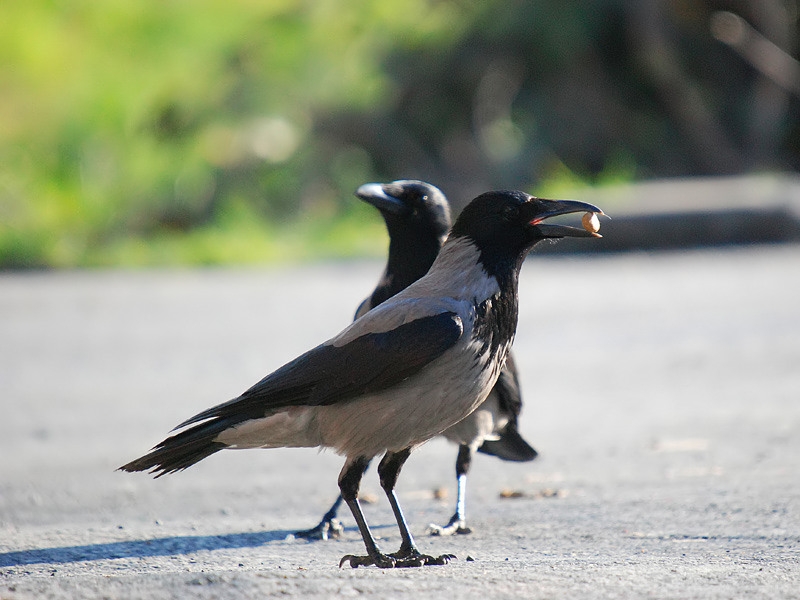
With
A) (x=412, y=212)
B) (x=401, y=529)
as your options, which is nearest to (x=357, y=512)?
(x=401, y=529)

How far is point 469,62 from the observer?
722 inches

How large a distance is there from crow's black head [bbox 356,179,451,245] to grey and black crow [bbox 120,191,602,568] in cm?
72

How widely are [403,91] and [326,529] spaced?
14519 mm

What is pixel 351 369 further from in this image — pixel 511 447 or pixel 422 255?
pixel 511 447

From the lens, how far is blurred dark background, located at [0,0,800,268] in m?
17.0

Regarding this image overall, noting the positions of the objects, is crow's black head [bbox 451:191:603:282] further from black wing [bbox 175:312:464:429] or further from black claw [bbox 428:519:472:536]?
black claw [bbox 428:519:472:536]

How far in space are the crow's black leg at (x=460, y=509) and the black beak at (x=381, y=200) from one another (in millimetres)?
917

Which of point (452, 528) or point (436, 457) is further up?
point (436, 457)

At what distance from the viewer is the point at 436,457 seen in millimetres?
6078

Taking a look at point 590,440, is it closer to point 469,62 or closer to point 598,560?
point 598,560

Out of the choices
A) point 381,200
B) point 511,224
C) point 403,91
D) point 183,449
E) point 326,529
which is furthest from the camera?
point 403,91

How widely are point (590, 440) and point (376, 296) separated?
6.15ft

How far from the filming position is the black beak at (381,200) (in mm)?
4664

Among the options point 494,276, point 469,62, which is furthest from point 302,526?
point 469,62
